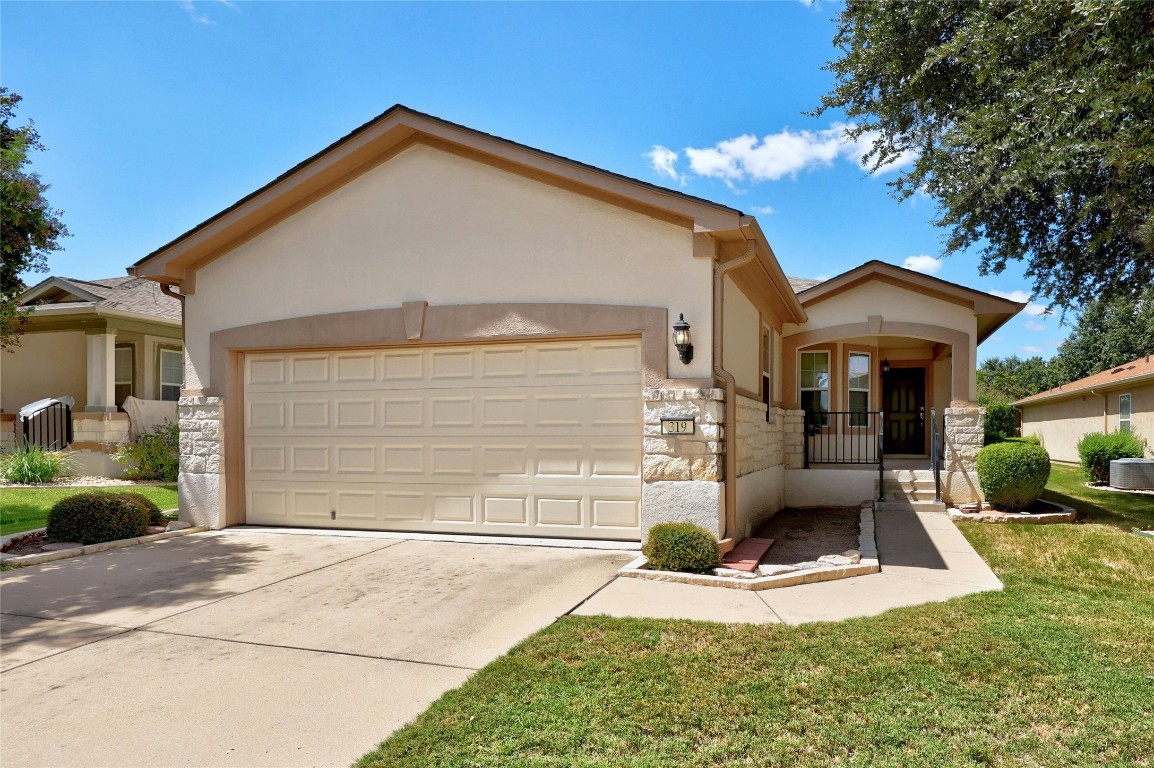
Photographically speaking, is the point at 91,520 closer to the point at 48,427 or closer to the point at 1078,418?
the point at 48,427

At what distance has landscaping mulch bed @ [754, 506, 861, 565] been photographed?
327 inches

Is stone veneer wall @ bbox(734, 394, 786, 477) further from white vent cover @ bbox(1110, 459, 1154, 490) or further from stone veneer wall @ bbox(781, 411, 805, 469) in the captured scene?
white vent cover @ bbox(1110, 459, 1154, 490)

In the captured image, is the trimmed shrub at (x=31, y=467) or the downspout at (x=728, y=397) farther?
the trimmed shrub at (x=31, y=467)

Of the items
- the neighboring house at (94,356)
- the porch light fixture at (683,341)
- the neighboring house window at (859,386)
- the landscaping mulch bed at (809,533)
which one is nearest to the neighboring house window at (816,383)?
the neighboring house window at (859,386)

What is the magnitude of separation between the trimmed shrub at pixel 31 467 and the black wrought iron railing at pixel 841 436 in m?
15.1

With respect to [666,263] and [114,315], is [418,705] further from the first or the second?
[114,315]

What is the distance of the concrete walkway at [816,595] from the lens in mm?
5672

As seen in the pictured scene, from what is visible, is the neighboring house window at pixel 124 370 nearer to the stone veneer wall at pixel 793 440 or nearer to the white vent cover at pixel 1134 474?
the stone veneer wall at pixel 793 440

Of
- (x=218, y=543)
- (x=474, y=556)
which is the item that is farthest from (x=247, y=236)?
(x=474, y=556)

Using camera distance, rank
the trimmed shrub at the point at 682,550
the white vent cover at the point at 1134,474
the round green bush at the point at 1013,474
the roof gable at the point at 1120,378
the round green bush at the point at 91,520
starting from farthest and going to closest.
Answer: the roof gable at the point at 1120,378, the white vent cover at the point at 1134,474, the round green bush at the point at 1013,474, the round green bush at the point at 91,520, the trimmed shrub at the point at 682,550

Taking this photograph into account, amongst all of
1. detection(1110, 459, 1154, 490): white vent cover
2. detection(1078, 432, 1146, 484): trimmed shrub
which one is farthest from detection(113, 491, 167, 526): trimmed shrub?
detection(1078, 432, 1146, 484): trimmed shrub

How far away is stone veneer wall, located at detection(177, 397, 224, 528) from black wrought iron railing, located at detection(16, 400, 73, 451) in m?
7.96

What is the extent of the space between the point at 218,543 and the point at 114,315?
8.90 m

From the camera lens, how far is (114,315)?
15.0 metres
